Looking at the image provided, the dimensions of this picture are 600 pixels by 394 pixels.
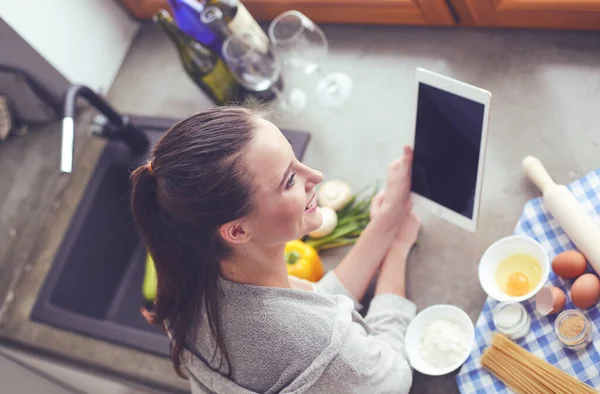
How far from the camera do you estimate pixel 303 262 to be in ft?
3.81

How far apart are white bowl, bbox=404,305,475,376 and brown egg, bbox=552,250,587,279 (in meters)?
0.16

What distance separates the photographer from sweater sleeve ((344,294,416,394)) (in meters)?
0.91

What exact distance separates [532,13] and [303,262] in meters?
0.66

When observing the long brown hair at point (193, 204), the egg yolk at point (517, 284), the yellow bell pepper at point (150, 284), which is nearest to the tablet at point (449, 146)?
the egg yolk at point (517, 284)

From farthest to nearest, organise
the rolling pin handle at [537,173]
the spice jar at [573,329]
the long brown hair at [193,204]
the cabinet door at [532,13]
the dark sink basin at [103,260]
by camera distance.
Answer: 1. the dark sink basin at [103,260]
2. the cabinet door at [532,13]
3. the rolling pin handle at [537,173]
4. the spice jar at [573,329]
5. the long brown hair at [193,204]

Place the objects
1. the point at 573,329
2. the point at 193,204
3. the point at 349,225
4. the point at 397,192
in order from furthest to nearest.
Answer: the point at 349,225, the point at 397,192, the point at 573,329, the point at 193,204

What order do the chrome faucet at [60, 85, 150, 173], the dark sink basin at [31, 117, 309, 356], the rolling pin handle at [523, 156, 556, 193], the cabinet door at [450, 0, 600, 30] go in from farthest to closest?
the dark sink basin at [31, 117, 309, 356]
the chrome faucet at [60, 85, 150, 173]
the cabinet door at [450, 0, 600, 30]
the rolling pin handle at [523, 156, 556, 193]

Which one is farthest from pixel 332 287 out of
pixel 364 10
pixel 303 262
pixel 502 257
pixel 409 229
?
pixel 364 10

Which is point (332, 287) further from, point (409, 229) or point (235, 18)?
point (235, 18)

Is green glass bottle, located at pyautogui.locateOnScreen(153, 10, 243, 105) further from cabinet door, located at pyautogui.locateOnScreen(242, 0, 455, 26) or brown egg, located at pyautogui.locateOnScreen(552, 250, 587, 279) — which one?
brown egg, located at pyautogui.locateOnScreen(552, 250, 587, 279)

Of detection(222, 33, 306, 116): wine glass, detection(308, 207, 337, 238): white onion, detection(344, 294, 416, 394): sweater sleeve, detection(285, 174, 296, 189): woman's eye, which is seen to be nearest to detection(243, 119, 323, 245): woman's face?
detection(285, 174, 296, 189): woman's eye

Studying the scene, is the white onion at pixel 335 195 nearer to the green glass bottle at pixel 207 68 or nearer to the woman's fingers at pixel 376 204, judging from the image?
the woman's fingers at pixel 376 204

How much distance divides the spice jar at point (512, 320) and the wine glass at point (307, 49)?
0.60 m

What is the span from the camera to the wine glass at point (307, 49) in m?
1.31
